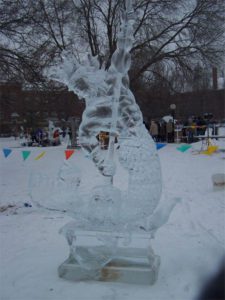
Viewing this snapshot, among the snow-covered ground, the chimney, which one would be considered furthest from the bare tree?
the snow-covered ground

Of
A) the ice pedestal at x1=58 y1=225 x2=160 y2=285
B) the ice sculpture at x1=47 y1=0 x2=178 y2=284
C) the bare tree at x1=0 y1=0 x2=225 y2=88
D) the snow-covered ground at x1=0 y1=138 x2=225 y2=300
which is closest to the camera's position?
the snow-covered ground at x1=0 y1=138 x2=225 y2=300

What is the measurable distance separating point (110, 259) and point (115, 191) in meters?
0.75

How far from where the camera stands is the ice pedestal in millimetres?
4098

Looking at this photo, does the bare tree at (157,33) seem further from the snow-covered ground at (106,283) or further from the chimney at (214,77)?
the snow-covered ground at (106,283)

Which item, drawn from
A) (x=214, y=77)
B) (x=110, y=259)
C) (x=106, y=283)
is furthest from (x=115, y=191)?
(x=214, y=77)

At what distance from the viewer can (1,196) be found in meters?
9.47

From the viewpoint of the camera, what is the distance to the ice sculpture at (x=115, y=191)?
4.21 metres

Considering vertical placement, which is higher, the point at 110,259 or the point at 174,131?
the point at 174,131

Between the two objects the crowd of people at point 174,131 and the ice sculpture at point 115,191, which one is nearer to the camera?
the ice sculpture at point 115,191

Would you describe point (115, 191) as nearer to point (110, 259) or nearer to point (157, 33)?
point (110, 259)

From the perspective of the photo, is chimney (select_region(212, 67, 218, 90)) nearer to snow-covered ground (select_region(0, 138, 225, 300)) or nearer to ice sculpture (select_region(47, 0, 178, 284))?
snow-covered ground (select_region(0, 138, 225, 300))

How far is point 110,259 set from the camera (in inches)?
167

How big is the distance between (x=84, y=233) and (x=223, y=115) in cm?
5485

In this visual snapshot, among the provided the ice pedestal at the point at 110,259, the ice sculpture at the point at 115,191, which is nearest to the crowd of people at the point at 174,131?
the ice sculpture at the point at 115,191
